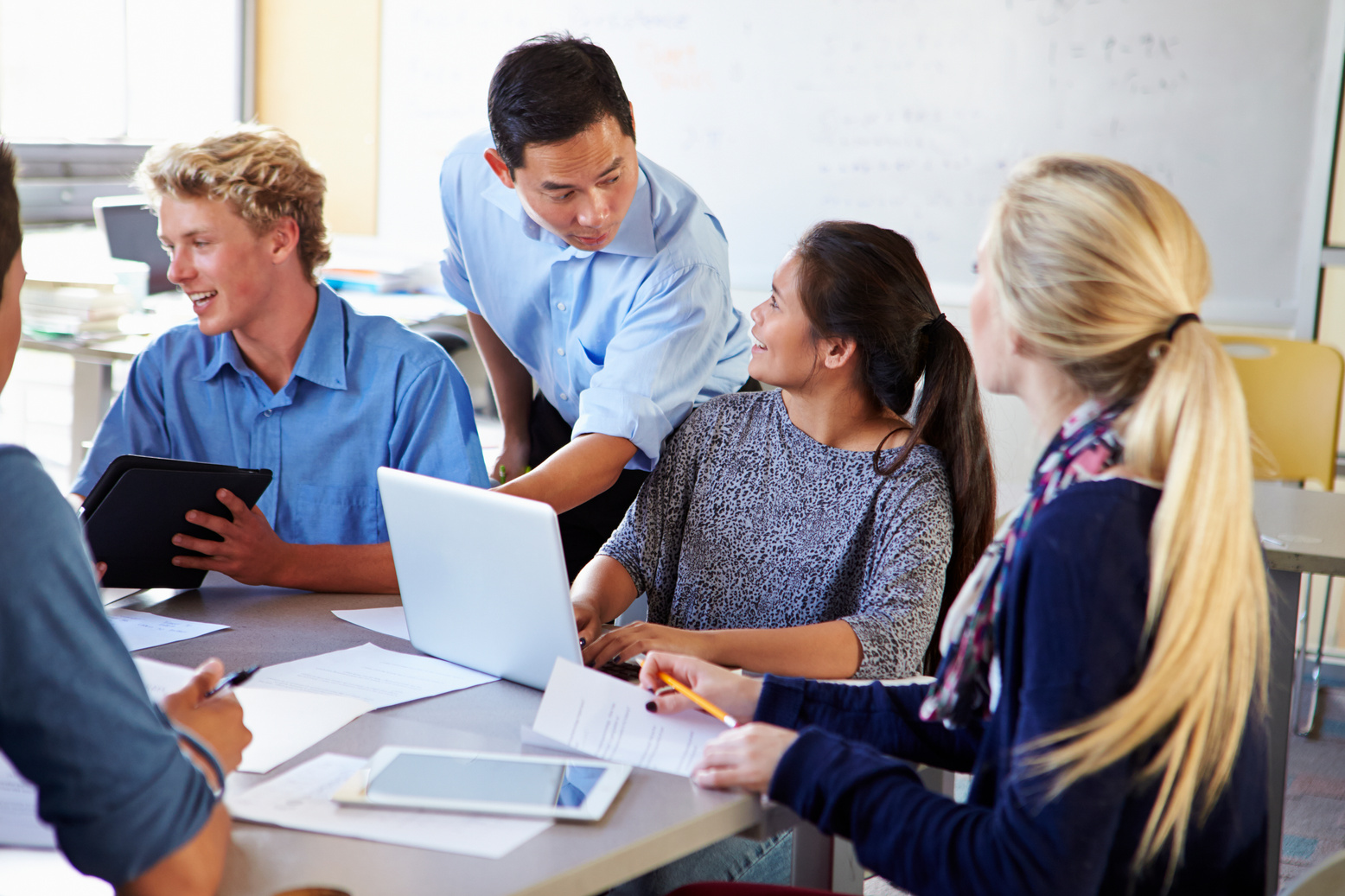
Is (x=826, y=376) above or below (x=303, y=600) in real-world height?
above

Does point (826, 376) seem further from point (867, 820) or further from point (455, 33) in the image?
point (455, 33)

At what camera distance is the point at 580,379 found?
214 cm

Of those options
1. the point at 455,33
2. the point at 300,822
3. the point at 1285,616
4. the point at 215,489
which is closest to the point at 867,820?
the point at 300,822

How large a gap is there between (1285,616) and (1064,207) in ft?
4.01

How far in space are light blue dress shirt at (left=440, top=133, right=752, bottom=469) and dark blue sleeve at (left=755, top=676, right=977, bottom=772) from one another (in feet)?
2.08

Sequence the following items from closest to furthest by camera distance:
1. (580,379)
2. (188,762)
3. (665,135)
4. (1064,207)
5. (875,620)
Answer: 1. (188,762)
2. (1064,207)
3. (875,620)
4. (580,379)
5. (665,135)

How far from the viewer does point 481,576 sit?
1.22 metres

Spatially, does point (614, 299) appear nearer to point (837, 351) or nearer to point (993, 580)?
point (837, 351)

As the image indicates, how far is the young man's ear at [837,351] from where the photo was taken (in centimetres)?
160

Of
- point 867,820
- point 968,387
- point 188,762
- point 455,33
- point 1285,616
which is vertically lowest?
point 1285,616

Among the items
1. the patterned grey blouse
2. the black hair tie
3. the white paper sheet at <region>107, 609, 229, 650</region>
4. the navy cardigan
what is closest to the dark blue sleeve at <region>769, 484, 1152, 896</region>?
the navy cardigan

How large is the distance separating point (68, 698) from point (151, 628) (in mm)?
770

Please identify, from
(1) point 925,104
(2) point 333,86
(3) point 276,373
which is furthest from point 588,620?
(2) point 333,86

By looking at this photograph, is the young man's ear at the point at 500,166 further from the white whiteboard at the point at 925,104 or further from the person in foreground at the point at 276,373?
the white whiteboard at the point at 925,104
